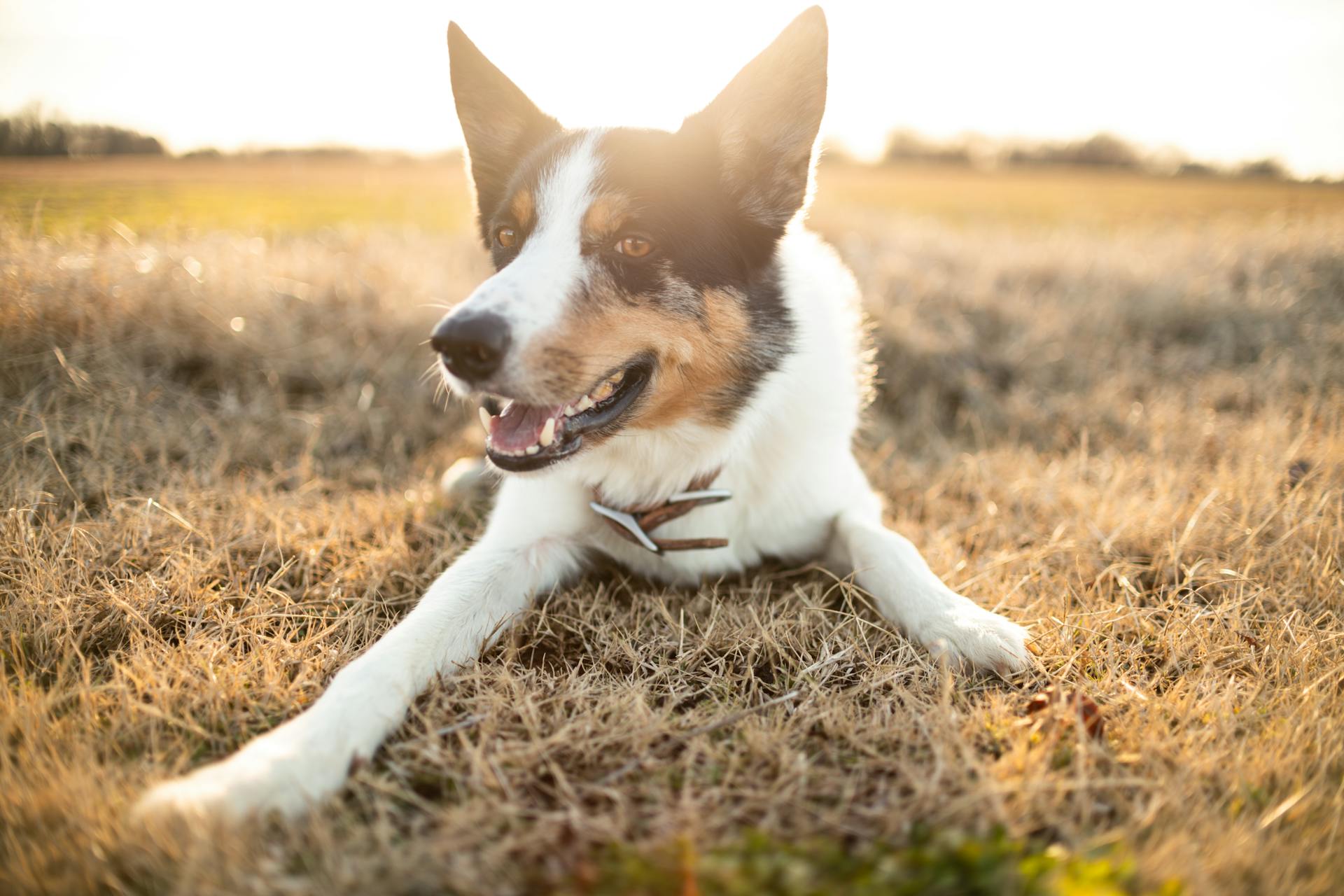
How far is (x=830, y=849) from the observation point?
1.45 metres

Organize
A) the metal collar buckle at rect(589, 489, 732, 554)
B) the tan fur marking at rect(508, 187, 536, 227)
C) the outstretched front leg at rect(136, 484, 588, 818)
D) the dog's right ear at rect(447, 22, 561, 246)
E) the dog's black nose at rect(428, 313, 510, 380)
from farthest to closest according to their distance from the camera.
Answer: the dog's right ear at rect(447, 22, 561, 246) → the metal collar buckle at rect(589, 489, 732, 554) → the tan fur marking at rect(508, 187, 536, 227) → the dog's black nose at rect(428, 313, 510, 380) → the outstretched front leg at rect(136, 484, 588, 818)

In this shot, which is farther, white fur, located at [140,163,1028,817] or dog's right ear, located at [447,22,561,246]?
dog's right ear, located at [447,22,561,246]

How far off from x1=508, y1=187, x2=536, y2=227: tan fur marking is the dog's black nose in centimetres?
60

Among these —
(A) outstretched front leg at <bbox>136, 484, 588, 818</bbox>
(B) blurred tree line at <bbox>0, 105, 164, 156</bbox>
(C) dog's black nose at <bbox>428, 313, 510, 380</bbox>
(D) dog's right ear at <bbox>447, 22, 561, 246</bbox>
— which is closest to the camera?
(A) outstretched front leg at <bbox>136, 484, 588, 818</bbox>

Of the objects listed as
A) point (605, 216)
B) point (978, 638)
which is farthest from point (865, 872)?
point (605, 216)

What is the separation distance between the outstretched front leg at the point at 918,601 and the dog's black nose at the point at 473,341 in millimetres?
1401

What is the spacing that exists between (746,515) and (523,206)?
1.34 m

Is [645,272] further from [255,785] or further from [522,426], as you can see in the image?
[255,785]

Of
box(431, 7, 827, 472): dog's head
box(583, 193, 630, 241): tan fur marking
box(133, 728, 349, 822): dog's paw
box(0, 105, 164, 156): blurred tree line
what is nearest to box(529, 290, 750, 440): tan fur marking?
box(431, 7, 827, 472): dog's head

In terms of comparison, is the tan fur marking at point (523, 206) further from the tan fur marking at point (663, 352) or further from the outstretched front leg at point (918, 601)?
the outstretched front leg at point (918, 601)

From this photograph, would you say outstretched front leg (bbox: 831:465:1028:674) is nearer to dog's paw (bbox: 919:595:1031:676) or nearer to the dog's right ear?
dog's paw (bbox: 919:595:1031:676)

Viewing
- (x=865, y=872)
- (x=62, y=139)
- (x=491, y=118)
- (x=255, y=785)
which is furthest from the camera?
(x=62, y=139)

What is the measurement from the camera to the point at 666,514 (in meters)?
2.73

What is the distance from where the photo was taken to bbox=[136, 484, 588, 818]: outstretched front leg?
162cm
